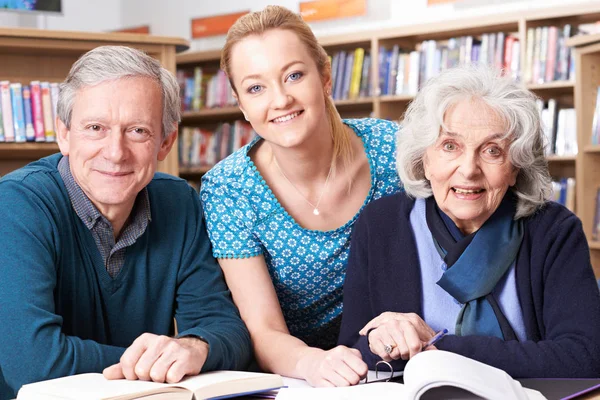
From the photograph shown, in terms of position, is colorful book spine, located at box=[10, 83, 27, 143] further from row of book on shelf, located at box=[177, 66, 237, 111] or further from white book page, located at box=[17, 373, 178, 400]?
white book page, located at box=[17, 373, 178, 400]

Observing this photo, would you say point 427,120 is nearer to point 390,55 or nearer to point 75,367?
point 75,367

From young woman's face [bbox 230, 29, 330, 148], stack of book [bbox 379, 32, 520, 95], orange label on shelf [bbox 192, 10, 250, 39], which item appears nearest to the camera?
young woman's face [bbox 230, 29, 330, 148]

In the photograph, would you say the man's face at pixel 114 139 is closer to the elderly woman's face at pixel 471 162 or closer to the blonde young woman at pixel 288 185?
the blonde young woman at pixel 288 185

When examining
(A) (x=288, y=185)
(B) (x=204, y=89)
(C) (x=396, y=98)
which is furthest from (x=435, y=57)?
(A) (x=288, y=185)

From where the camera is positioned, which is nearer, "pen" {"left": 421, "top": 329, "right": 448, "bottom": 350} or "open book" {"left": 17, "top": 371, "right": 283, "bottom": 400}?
"open book" {"left": 17, "top": 371, "right": 283, "bottom": 400}

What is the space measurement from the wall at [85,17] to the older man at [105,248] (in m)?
5.56

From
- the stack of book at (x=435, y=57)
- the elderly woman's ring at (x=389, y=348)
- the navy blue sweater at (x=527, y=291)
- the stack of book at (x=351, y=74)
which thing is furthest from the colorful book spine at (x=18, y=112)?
the elderly woman's ring at (x=389, y=348)

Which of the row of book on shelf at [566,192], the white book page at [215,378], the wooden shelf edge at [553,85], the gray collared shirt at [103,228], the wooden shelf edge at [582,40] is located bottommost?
the row of book on shelf at [566,192]

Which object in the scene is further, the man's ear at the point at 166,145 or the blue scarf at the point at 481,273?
the man's ear at the point at 166,145

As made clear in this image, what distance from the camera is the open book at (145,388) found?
1.19 meters

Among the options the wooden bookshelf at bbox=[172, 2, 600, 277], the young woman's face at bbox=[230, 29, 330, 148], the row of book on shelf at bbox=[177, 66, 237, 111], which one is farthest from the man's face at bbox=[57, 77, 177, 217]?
the row of book on shelf at bbox=[177, 66, 237, 111]

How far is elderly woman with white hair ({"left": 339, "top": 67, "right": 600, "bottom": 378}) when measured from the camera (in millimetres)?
1530

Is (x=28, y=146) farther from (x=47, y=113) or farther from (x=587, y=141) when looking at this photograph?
(x=587, y=141)

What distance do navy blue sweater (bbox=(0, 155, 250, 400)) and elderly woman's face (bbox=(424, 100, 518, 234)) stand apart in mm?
569
